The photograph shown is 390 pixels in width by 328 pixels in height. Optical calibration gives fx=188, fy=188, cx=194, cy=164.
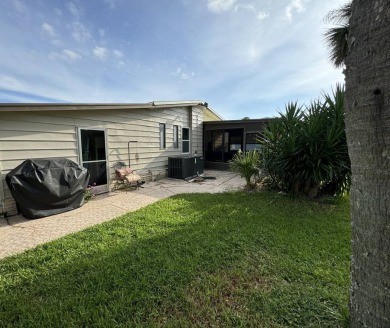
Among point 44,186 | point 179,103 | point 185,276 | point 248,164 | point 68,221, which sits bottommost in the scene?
point 68,221

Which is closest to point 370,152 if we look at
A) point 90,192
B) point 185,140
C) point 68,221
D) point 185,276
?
Result: point 185,276

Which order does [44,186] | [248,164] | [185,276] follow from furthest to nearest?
[248,164], [44,186], [185,276]

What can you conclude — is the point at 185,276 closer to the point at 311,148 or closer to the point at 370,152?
the point at 370,152

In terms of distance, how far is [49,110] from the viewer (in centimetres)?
439

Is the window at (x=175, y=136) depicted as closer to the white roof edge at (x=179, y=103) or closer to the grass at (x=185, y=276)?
the white roof edge at (x=179, y=103)

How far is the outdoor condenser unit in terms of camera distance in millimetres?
8094

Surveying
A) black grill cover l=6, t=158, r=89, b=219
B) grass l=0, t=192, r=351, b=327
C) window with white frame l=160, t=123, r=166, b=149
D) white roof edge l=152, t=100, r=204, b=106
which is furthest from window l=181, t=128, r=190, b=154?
grass l=0, t=192, r=351, b=327

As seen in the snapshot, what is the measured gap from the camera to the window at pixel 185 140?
9703 mm

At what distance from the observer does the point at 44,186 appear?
3.91 m

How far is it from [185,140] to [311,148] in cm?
639

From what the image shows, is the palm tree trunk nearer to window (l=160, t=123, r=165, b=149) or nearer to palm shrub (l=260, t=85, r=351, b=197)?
palm shrub (l=260, t=85, r=351, b=197)

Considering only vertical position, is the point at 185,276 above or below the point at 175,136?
below

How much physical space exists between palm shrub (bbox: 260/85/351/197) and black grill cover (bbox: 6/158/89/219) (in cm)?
505

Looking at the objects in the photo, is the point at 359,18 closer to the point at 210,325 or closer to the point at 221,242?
the point at 210,325
